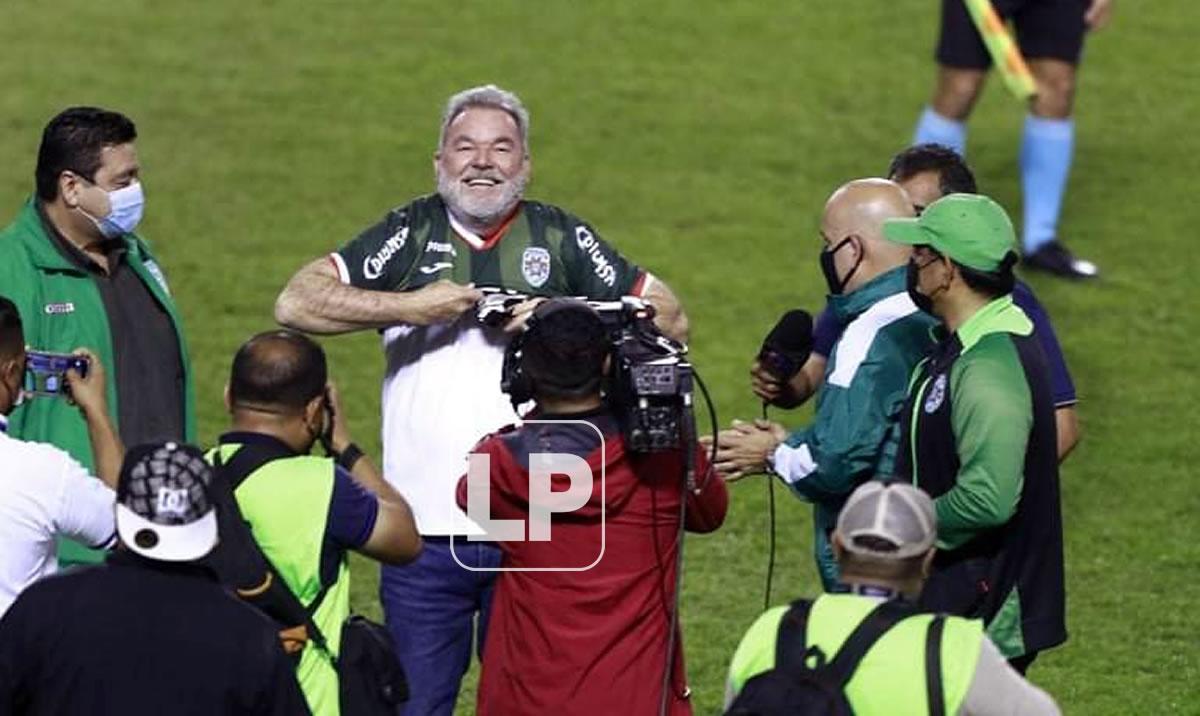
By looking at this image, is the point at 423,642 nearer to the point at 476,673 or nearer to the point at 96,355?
the point at 96,355

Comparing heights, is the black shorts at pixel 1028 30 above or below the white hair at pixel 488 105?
above

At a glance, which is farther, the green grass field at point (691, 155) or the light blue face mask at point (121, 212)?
the green grass field at point (691, 155)

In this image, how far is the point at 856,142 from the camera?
46.6 ft

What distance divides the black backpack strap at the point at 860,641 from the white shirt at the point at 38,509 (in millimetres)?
1644

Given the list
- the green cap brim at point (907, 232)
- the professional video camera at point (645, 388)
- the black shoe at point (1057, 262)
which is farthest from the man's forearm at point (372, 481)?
the black shoe at point (1057, 262)

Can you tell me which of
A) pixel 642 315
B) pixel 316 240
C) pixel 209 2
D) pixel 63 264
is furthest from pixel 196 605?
pixel 209 2

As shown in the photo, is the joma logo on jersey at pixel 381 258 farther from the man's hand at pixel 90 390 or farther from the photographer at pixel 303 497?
the photographer at pixel 303 497

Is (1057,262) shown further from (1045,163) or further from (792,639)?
(792,639)

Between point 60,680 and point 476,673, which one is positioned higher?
point 60,680

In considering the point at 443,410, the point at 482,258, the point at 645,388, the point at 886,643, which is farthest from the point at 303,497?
the point at 482,258

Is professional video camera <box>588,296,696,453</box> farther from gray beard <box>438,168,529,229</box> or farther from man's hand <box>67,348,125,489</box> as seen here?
man's hand <box>67,348,125,489</box>

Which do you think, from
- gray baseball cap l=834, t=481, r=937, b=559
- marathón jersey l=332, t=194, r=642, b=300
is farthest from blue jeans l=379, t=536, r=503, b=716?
gray baseball cap l=834, t=481, r=937, b=559

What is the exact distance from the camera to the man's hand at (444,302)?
6309 millimetres

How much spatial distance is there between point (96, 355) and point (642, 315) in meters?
1.42
